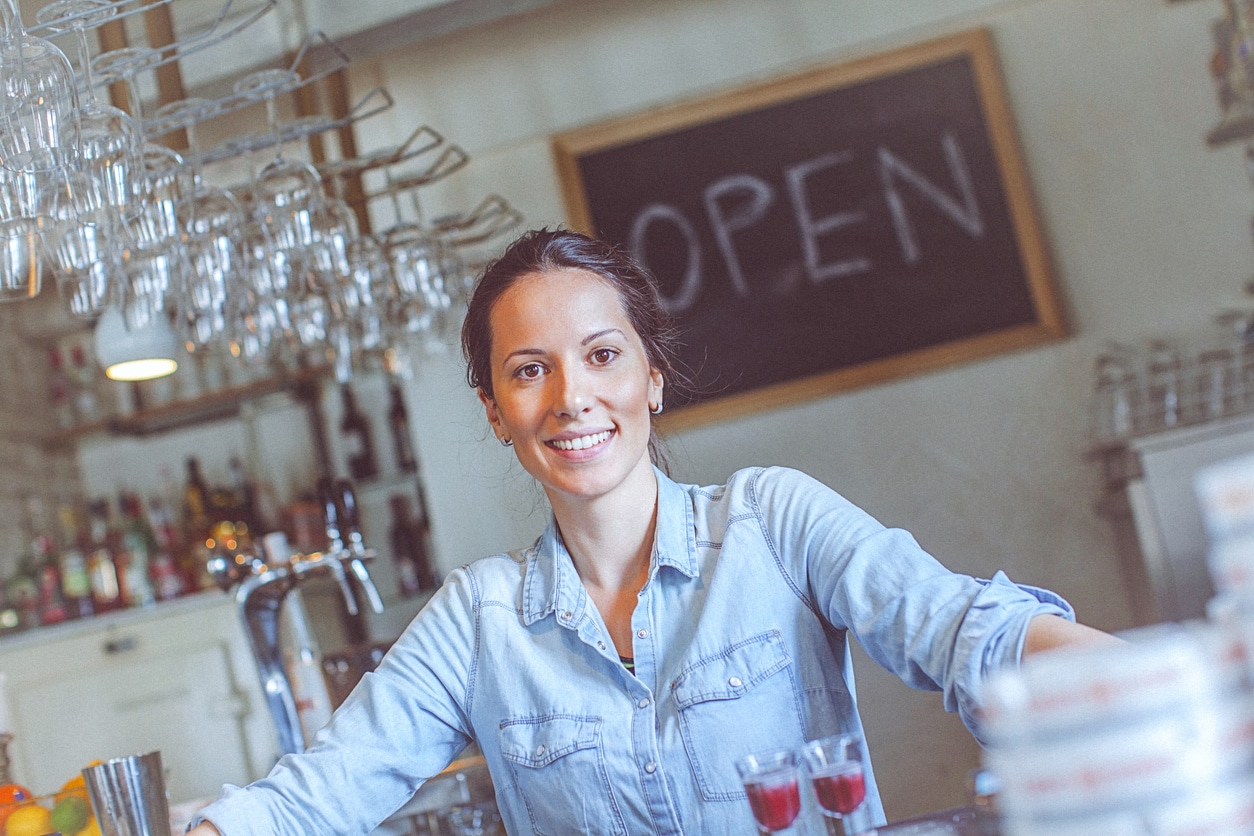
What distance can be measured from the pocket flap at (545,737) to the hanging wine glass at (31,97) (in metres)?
0.75

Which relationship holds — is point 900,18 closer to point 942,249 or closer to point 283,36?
point 942,249

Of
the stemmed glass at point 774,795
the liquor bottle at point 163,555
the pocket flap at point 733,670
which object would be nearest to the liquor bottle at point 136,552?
the liquor bottle at point 163,555

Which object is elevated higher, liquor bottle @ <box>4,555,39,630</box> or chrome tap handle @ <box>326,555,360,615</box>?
liquor bottle @ <box>4,555,39,630</box>

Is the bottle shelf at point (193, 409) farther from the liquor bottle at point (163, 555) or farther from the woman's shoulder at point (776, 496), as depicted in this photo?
the woman's shoulder at point (776, 496)

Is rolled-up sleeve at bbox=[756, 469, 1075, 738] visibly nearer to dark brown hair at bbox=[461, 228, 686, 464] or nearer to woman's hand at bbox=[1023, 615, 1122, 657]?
woman's hand at bbox=[1023, 615, 1122, 657]

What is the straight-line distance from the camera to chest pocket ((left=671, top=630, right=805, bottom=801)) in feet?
3.95

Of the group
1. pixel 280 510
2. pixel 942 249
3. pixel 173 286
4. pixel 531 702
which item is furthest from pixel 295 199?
pixel 280 510

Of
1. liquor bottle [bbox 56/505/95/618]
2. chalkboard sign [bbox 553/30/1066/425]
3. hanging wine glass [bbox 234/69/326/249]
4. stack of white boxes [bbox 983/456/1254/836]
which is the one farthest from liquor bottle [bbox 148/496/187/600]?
stack of white boxes [bbox 983/456/1254/836]

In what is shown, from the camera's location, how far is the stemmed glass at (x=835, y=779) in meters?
0.88

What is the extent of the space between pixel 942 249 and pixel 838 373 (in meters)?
0.39

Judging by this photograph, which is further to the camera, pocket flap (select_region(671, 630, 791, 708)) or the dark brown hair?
the dark brown hair

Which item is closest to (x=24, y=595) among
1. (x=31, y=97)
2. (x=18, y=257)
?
(x=18, y=257)

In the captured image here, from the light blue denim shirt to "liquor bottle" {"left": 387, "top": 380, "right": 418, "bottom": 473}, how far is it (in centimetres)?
229

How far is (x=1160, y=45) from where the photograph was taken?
2953mm
